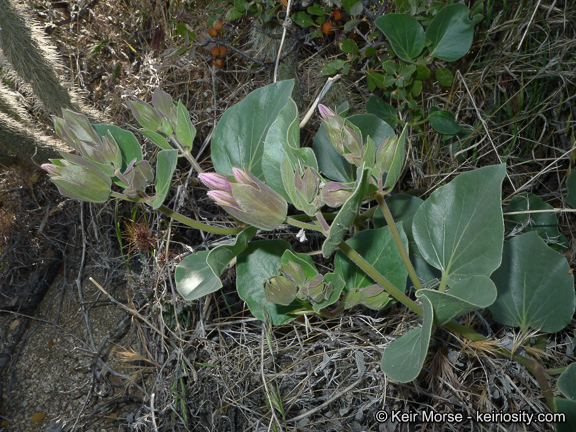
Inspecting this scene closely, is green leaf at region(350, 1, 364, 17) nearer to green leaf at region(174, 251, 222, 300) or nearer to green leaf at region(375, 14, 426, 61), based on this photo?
green leaf at region(375, 14, 426, 61)

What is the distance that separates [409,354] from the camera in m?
0.55

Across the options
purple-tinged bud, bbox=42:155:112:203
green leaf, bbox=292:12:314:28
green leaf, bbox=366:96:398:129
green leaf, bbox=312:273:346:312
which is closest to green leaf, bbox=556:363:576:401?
green leaf, bbox=312:273:346:312

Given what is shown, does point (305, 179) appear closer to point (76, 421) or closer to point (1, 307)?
point (76, 421)

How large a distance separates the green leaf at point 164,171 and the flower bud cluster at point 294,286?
197mm

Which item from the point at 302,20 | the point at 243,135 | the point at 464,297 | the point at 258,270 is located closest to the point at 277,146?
the point at 243,135

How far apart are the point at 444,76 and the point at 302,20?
32cm

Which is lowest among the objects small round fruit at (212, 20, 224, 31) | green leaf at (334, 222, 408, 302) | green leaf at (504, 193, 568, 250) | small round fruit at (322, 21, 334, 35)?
green leaf at (504, 193, 568, 250)

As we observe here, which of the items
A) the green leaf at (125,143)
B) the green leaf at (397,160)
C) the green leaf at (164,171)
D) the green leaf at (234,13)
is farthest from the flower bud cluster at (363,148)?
the green leaf at (234,13)

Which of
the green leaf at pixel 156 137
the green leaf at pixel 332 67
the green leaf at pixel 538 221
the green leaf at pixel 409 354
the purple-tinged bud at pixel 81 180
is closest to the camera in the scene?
the green leaf at pixel 409 354

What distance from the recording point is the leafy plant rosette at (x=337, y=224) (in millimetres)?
548

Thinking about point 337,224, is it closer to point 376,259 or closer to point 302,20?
point 376,259

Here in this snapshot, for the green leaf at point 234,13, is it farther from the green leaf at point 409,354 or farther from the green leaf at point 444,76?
the green leaf at point 409,354

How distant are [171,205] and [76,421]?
50 centimetres

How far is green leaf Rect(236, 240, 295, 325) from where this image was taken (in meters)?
0.70
